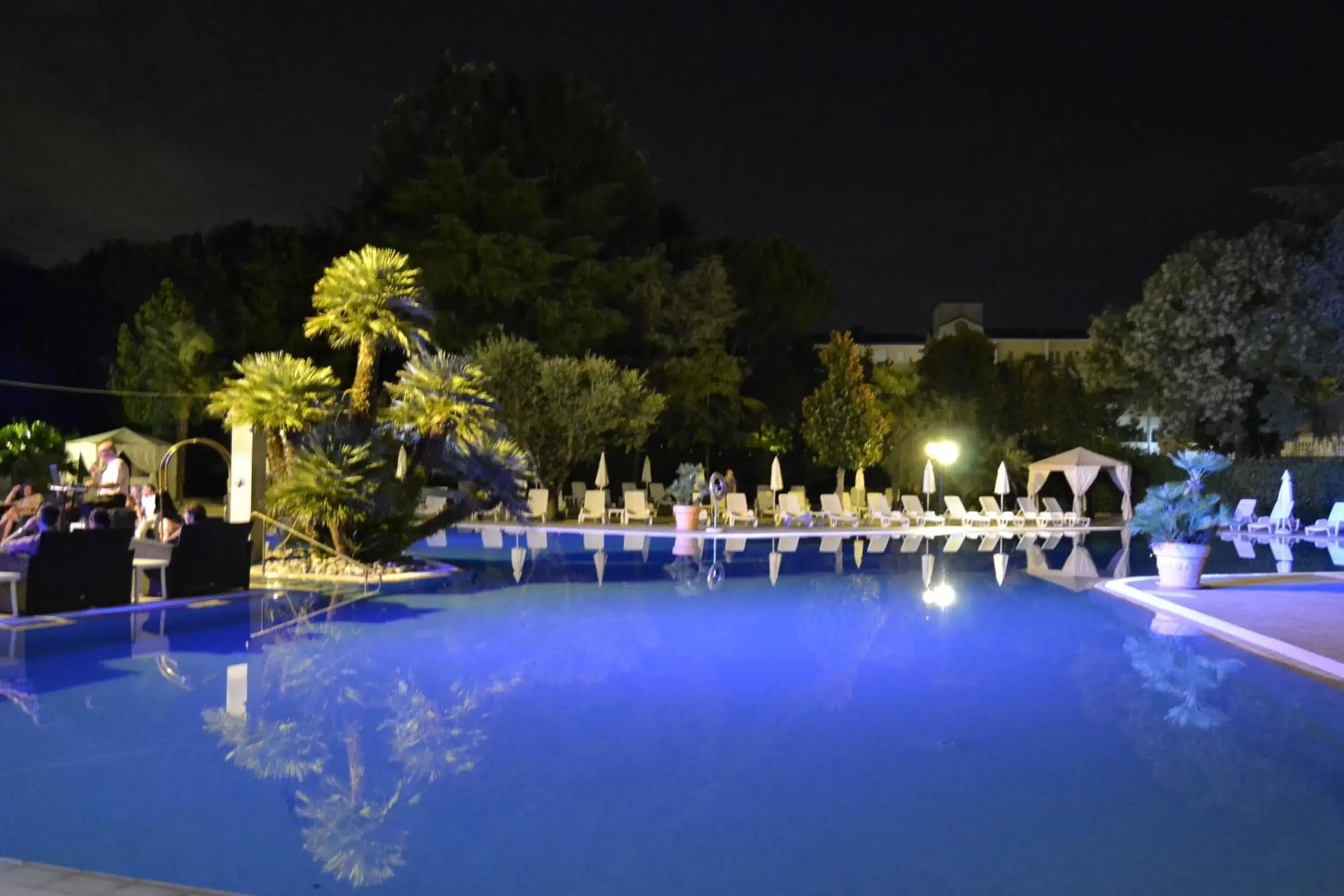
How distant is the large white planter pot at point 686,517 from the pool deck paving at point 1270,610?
10289 mm

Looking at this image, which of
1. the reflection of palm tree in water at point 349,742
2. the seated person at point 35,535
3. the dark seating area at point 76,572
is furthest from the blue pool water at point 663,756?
the seated person at point 35,535

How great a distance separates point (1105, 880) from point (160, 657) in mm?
7268

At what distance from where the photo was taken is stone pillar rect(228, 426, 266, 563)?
14273 millimetres

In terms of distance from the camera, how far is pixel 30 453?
24469 millimetres

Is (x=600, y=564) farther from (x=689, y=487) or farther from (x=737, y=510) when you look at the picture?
(x=737, y=510)

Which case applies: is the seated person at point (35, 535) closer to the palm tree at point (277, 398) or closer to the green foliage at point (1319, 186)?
the palm tree at point (277, 398)

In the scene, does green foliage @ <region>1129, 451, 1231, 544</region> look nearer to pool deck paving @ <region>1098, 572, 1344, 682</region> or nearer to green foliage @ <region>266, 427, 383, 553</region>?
pool deck paving @ <region>1098, 572, 1344, 682</region>

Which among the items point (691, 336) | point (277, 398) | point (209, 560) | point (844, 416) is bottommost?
point (209, 560)

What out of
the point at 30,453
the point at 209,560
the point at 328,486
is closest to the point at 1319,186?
the point at 328,486

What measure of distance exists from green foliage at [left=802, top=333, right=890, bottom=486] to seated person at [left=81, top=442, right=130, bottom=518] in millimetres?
19576

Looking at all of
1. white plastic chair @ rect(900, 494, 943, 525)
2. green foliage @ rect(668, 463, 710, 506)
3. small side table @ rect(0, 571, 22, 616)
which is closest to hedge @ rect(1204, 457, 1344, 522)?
white plastic chair @ rect(900, 494, 943, 525)

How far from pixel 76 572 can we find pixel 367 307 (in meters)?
5.32

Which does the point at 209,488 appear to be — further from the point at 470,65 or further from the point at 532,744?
the point at 532,744

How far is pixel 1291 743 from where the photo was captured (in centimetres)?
706
